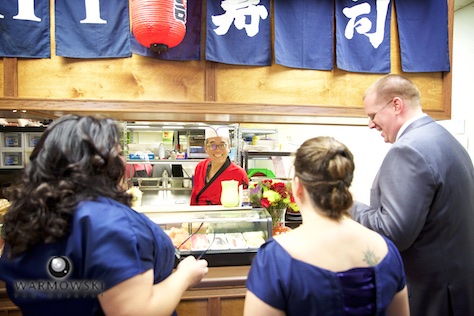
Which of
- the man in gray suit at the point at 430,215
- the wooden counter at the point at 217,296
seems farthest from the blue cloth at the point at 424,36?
the wooden counter at the point at 217,296

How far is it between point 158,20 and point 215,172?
1.98 meters

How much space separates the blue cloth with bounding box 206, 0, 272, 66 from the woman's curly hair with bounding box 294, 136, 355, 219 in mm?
1454

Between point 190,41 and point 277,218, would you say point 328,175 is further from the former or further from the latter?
point 190,41

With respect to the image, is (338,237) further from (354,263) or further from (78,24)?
(78,24)

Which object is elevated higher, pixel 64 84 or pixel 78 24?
pixel 78 24

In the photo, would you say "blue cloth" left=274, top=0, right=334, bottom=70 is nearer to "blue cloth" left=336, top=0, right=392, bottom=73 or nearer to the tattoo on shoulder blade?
"blue cloth" left=336, top=0, right=392, bottom=73

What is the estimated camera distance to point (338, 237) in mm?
1113

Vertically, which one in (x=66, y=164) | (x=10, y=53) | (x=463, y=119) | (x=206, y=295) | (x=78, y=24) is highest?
(x=78, y=24)

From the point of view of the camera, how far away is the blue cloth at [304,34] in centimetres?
243

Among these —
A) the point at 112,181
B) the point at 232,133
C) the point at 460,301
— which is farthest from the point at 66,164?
the point at 232,133

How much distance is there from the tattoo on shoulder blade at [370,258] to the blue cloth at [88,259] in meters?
0.74

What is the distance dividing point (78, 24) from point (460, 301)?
114 inches

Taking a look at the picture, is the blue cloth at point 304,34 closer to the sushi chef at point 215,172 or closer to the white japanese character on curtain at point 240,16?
the white japanese character on curtain at point 240,16

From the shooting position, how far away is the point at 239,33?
7.89 feet
